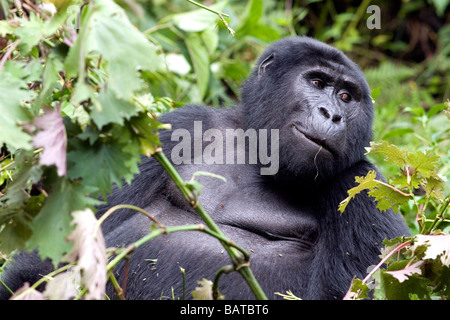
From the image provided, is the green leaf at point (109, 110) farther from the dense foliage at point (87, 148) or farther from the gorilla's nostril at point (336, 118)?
the gorilla's nostril at point (336, 118)

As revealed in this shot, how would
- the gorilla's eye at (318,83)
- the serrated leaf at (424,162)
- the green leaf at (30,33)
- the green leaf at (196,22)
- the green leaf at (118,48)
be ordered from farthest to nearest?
the green leaf at (196,22)
the gorilla's eye at (318,83)
the serrated leaf at (424,162)
the green leaf at (30,33)
the green leaf at (118,48)

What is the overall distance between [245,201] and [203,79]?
209 cm

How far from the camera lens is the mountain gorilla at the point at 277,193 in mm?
2613

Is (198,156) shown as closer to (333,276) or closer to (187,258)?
(187,258)

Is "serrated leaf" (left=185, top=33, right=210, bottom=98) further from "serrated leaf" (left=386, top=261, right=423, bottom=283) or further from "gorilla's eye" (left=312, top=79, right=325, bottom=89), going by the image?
"serrated leaf" (left=386, top=261, right=423, bottom=283)

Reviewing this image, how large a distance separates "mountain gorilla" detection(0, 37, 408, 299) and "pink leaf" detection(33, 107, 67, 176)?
3.76ft

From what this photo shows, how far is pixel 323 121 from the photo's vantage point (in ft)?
9.04

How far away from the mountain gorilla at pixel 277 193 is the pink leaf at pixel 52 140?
3.76 ft

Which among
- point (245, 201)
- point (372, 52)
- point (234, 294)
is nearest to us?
point (234, 294)

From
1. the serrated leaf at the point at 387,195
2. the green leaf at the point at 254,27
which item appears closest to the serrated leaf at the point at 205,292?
the serrated leaf at the point at 387,195

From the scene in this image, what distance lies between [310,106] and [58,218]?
157 cm

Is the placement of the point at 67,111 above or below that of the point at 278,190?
above

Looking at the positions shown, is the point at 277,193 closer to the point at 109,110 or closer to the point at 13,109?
the point at 109,110

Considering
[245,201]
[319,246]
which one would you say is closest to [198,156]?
[245,201]
